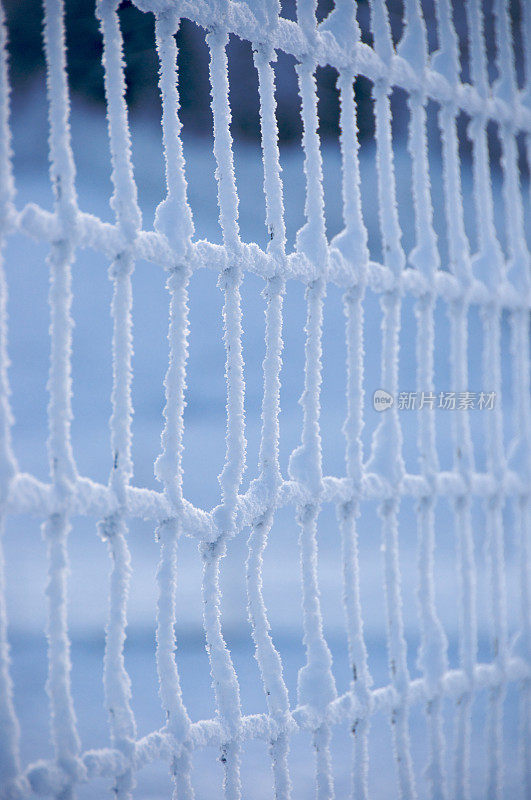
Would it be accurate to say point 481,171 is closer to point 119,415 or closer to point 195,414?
point 119,415

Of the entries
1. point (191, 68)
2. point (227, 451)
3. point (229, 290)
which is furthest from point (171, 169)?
point (191, 68)

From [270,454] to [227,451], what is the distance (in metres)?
0.04

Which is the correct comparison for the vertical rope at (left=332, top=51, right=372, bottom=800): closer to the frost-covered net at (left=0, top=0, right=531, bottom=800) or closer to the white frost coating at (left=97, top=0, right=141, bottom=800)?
the frost-covered net at (left=0, top=0, right=531, bottom=800)

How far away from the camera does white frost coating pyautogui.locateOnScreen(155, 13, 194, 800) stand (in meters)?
0.48

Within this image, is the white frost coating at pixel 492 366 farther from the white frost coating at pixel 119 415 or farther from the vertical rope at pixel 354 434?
the white frost coating at pixel 119 415

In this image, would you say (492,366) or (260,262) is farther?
(492,366)

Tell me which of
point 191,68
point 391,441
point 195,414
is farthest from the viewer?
point 195,414

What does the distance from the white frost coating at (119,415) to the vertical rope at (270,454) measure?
0.35ft

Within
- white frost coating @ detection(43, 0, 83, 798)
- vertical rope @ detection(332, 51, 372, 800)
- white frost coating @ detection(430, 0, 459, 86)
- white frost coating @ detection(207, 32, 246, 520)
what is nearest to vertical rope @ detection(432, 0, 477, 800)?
white frost coating @ detection(430, 0, 459, 86)

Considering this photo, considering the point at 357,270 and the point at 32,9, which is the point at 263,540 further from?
the point at 32,9

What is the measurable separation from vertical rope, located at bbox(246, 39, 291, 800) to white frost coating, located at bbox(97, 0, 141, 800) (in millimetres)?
105

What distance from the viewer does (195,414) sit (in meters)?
2.60

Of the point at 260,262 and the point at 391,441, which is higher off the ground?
the point at 260,262

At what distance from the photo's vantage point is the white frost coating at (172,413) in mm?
484
